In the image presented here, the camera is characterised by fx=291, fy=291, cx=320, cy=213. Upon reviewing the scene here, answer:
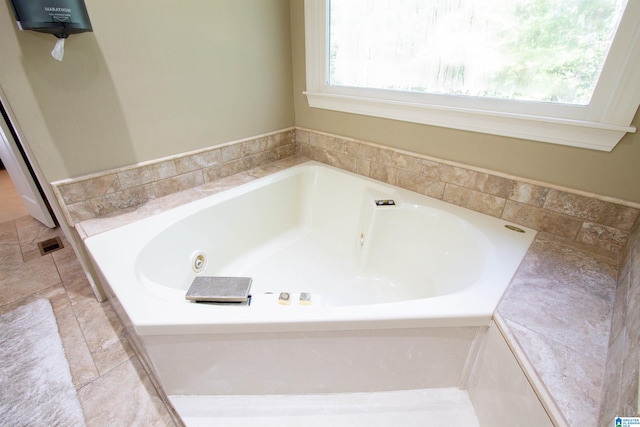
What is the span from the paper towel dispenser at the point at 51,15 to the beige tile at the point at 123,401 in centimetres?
126

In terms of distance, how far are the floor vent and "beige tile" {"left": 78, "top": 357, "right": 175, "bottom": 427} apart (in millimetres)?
1238

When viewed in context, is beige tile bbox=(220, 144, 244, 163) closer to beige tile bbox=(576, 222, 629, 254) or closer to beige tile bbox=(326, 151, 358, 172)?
beige tile bbox=(326, 151, 358, 172)

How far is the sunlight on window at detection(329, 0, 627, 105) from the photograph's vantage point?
37.6 inches

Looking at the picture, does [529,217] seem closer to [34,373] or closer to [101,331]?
[101,331]

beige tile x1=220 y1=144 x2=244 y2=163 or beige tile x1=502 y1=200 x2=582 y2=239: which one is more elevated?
beige tile x1=220 y1=144 x2=244 y2=163

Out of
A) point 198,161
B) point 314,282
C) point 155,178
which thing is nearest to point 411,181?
point 314,282

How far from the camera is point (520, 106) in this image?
3.66ft

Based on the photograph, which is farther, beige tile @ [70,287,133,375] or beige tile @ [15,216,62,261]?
beige tile @ [15,216,62,261]

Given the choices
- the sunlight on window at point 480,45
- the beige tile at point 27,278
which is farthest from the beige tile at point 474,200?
the beige tile at point 27,278

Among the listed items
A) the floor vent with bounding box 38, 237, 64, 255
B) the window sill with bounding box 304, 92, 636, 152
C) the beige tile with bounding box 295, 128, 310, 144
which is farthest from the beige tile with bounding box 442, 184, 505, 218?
the floor vent with bounding box 38, 237, 64, 255

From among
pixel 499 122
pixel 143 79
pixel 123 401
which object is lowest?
pixel 123 401

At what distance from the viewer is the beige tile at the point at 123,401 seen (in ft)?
3.37

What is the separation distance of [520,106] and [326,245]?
115 cm

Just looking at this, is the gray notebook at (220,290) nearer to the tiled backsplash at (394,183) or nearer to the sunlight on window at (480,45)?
the tiled backsplash at (394,183)
